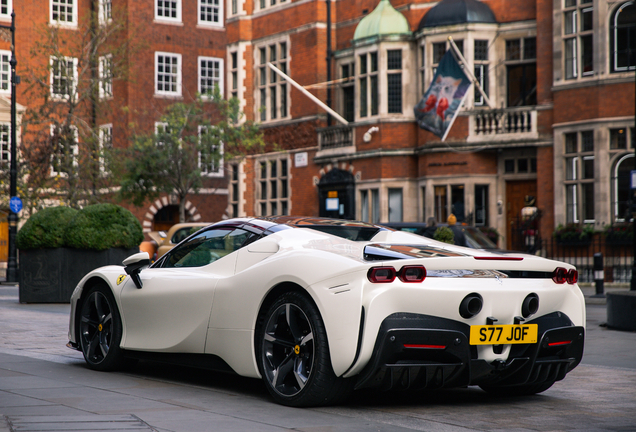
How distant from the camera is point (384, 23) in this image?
1115 inches

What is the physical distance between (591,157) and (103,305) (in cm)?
1891

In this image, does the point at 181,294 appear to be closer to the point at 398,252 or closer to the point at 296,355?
the point at 296,355

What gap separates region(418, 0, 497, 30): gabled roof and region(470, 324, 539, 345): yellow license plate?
71.1 feet

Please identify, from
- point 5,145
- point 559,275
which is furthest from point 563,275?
point 5,145

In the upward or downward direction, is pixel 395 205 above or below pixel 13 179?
below

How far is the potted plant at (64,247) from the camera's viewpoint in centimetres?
1723

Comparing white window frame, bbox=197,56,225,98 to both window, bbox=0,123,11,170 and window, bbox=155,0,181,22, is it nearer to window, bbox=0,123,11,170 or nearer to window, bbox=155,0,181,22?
window, bbox=155,0,181,22

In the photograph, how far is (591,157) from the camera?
24.4m

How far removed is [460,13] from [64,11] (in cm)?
2703

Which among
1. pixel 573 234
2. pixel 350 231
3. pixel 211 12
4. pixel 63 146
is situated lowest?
pixel 573 234

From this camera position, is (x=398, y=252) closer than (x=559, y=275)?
Yes

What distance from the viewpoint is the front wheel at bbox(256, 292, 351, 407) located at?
5.74m

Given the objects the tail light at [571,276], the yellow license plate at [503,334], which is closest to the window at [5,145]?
the tail light at [571,276]

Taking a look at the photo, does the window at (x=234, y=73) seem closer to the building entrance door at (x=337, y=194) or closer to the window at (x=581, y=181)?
the building entrance door at (x=337, y=194)
